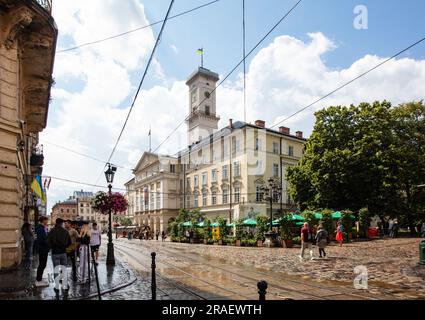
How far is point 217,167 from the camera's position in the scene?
54.0 meters

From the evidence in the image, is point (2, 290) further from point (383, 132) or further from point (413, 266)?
point (383, 132)

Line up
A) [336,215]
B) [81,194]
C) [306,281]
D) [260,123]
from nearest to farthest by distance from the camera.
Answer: [306,281]
[336,215]
[260,123]
[81,194]

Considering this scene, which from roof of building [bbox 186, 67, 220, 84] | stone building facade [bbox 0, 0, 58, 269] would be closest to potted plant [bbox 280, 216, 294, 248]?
stone building facade [bbox 0, 0, 58, 269]

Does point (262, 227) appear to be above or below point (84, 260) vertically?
below

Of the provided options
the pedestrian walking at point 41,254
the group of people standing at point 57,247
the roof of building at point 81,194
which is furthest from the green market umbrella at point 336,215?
the roof of building at point 81,194

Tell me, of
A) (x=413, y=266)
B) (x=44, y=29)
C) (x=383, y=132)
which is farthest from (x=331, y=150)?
(x=44, y=29)

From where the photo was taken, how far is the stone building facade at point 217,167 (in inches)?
1911

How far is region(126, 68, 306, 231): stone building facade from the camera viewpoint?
159ft

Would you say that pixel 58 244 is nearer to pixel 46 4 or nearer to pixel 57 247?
pixel 57 247

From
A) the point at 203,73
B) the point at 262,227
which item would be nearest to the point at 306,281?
the point at 262,227

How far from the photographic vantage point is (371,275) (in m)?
11.7

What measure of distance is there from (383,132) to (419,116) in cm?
749

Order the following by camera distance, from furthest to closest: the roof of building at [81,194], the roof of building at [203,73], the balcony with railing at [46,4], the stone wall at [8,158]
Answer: the roof of building at [81,194], the roof of building at [203,73], the balcony with railing at [46,4], the stone wall at [8,158]

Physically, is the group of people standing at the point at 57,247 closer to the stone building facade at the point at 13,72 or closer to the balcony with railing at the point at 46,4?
the stone building facade at the point at 13,72
